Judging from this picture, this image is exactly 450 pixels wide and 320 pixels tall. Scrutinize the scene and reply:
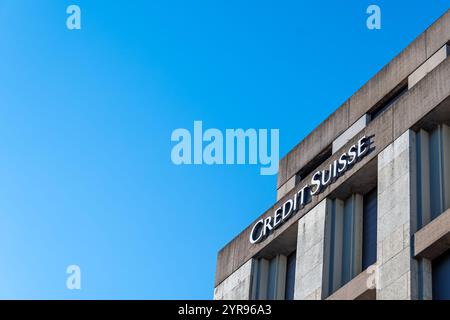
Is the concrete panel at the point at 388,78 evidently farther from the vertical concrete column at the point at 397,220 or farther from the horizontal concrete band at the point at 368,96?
the vertical concrete column at the point at 397,220

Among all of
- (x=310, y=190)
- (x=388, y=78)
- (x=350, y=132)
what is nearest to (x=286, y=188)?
(x=310, y=190)

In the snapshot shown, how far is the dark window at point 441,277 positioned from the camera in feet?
114

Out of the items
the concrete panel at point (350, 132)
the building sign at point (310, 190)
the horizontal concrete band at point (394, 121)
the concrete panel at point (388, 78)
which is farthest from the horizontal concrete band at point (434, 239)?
the concrete panel at point (388, 78)

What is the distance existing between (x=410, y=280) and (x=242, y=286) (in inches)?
463

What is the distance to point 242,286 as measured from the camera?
4584 centimetres

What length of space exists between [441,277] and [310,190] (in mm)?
9733

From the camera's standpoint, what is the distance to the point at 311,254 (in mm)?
41969

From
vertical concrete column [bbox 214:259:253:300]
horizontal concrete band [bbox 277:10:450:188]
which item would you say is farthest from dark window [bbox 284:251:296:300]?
horizontal concrete band [bbox 277:10:450:188]
